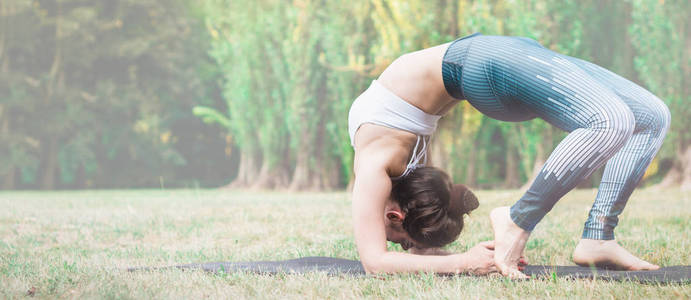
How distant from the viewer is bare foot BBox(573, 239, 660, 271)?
280 cm

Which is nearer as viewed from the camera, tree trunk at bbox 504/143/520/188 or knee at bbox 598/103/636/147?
knee at bbox 598/103/636/147

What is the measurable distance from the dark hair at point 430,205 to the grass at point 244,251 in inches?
11.9

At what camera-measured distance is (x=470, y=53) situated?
102 inches

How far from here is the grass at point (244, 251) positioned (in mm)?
2322

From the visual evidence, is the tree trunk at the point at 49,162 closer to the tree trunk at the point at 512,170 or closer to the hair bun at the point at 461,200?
the tree trunk at the point at 512,170

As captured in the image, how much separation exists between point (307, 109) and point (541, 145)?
5583 millimetres

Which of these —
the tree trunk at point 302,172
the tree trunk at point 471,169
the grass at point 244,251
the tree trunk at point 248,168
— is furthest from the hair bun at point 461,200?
the tree trunk at point 248,168

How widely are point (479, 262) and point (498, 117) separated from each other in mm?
625

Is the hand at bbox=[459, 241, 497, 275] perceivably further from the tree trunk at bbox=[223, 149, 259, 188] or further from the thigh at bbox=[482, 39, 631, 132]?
the tree trunk at bbox=[223, 149, 259, 188]

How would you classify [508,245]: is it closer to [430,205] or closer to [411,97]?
[430,205]

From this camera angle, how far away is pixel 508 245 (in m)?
2.45

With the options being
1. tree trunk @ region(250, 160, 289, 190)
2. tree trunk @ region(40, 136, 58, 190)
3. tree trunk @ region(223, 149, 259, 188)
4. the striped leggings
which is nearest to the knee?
the striped leggings

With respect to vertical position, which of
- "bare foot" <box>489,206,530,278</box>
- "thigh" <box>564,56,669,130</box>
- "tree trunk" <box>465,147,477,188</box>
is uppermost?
"thigh" <box>564,56,669,130</box>

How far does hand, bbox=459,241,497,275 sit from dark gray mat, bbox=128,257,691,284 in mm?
185
